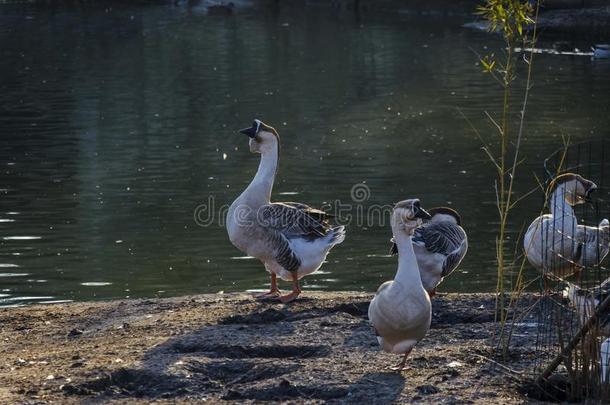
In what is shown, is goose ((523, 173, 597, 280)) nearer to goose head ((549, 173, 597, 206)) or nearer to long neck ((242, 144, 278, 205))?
goose head ((549, 173, 597, 206))

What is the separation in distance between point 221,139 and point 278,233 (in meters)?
16.7

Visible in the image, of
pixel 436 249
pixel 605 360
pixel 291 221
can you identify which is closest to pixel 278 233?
pixel 291 221

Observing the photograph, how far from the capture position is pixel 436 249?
11.6m

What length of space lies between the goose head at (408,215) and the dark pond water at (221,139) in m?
6.04

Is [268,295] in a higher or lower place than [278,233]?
lower

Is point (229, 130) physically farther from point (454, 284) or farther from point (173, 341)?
point (173, 341)

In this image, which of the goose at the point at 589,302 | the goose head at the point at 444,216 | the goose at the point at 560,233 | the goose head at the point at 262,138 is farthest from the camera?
the goose head at the point at 262,138

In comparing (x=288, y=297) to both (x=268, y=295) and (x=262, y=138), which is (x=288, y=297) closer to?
(x=268, y=295)

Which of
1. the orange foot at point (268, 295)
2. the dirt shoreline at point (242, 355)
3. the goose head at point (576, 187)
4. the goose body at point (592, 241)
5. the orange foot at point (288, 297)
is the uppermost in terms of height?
the goose head at point (576, 187)

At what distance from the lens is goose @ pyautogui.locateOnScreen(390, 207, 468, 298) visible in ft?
38.0

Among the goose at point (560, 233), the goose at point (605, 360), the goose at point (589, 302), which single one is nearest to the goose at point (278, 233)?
the goose at point (560, 233)

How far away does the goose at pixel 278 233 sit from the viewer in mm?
12180

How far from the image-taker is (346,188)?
72.9 feet

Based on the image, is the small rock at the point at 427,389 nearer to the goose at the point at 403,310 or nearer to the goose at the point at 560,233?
the goose at the point at 403,310
